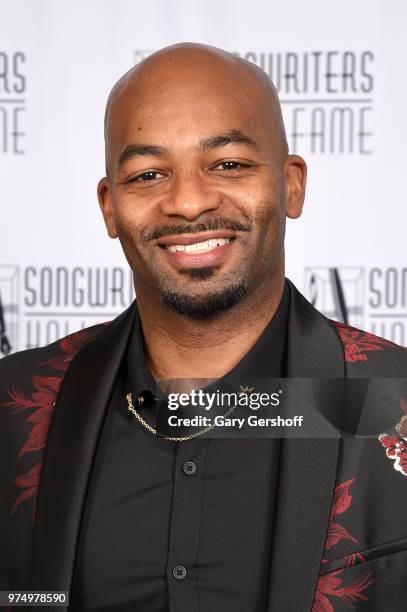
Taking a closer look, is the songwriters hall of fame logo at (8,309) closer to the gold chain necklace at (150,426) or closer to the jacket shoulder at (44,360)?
the jacket shoulder at (44,360)

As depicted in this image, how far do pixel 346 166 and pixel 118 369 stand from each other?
0.99 metres

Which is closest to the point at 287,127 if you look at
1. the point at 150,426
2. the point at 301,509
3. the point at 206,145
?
the point at 206,145

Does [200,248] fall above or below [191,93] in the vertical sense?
below

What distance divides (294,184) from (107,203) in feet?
0.86

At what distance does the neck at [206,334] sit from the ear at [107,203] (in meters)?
0.11

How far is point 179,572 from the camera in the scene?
1216 millimetres

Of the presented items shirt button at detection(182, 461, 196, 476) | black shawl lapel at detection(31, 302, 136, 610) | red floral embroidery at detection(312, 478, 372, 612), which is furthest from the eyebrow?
red floral embroidery at detection(312, 478, 372, 612)

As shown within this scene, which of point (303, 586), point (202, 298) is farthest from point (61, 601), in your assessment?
point (202, 298)

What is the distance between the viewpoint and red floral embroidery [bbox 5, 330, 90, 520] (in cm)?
135

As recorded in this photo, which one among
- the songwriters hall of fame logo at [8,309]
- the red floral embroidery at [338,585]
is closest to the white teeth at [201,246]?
the red floral embroidery at [338,585]

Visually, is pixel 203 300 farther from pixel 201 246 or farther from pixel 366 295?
pixel 366 295

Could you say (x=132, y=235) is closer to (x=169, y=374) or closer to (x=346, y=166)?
(x=169, y=374)

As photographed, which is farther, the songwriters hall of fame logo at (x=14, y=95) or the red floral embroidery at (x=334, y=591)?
the songwriters hall of fame logo at (x=14, y=95)

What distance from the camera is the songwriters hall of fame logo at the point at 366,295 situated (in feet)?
7.18
